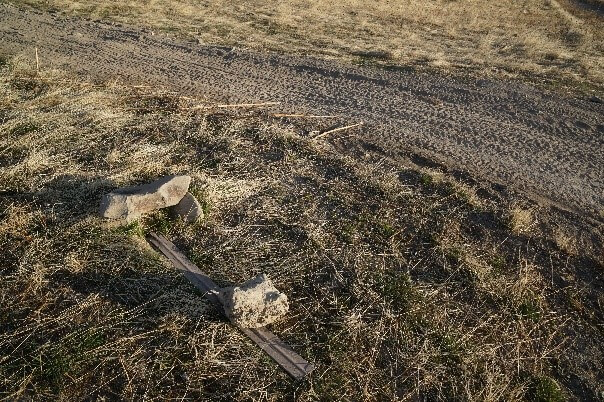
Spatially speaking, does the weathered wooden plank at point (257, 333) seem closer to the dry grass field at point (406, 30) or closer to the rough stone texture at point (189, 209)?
the rough stone texture at point (189, 209)

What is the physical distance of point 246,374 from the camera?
3.67 m

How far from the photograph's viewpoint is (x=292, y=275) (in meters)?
4.63

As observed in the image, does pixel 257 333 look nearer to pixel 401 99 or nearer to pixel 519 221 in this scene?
pixel 519 221

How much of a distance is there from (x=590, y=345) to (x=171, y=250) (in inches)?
155

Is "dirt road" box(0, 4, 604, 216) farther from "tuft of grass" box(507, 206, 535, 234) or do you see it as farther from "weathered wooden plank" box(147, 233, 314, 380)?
"weathered wooden plank" box(147, 233, 314, 380)

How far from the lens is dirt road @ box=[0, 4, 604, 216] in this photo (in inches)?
260

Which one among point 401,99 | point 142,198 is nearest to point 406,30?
point 401,99

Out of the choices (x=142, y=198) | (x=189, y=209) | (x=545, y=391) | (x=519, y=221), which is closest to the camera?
(x=545, y=391)

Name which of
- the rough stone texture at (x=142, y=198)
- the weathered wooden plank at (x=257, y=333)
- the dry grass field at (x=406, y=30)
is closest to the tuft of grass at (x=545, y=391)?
the weathered wooden plank at (x=257, y=333)

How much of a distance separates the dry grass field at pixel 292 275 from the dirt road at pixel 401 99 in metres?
0.72

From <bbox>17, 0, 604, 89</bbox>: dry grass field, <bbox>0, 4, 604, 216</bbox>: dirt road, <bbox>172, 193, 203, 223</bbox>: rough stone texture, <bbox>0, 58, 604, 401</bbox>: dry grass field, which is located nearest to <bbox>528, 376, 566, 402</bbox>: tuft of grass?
<bbox>0, 58, 604, 401</bbox>: dry grass field

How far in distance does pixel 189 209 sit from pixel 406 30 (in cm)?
1021

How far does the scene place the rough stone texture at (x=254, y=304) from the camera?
395 centimetres

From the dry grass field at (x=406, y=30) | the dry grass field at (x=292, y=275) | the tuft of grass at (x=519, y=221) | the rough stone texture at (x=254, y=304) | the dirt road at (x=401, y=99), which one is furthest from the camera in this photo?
the dry grass field at (x=406, y=30)
